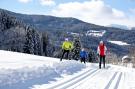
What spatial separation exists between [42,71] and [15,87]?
376 cm

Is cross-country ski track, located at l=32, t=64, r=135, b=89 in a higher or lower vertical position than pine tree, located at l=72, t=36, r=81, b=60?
lower

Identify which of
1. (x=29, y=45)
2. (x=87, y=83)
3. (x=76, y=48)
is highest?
(x=29, y=45)

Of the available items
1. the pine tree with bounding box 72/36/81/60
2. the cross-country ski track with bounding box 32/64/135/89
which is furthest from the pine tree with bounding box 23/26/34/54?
the cross-country ski track with bounding box 32/64/135/89

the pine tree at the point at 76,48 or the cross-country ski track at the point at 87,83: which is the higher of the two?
the pine tree at the point at 76,48

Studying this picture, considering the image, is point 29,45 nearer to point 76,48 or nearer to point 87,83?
point 76,48

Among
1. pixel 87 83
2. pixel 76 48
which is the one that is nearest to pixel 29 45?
pixel 76 48

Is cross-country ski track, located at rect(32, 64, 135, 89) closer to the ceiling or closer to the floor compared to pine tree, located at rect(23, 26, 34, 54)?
closer to the floor

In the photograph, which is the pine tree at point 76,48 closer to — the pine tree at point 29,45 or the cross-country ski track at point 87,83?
the pine tree at point 29,45

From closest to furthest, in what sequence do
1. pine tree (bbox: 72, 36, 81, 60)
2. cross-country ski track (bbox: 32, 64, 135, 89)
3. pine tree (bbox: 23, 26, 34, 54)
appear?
cross-country ski track (bbox: 32, 64, 135, 89) → pine tree (bbox: 72, 36, 81, 60) → pine tree (bbox: 23, 26, 34, 54)

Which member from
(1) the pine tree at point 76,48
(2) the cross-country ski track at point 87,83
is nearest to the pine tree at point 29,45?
(1) the pine tree at point 76,48

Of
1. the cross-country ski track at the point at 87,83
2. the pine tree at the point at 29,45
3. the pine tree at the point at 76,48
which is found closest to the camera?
the cross-country ski track at the point at 87,83

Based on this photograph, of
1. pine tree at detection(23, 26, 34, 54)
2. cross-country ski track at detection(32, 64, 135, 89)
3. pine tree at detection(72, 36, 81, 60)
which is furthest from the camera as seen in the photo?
pine tree at detection(23, 26, 34, 54)

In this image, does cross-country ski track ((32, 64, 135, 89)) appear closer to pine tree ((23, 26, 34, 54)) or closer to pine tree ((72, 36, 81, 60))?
pine tree ((72, 36, 81, 60))

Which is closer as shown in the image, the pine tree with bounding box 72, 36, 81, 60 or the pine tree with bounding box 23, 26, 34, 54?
the pine tree with bounding box 72, 36, 81, 60
